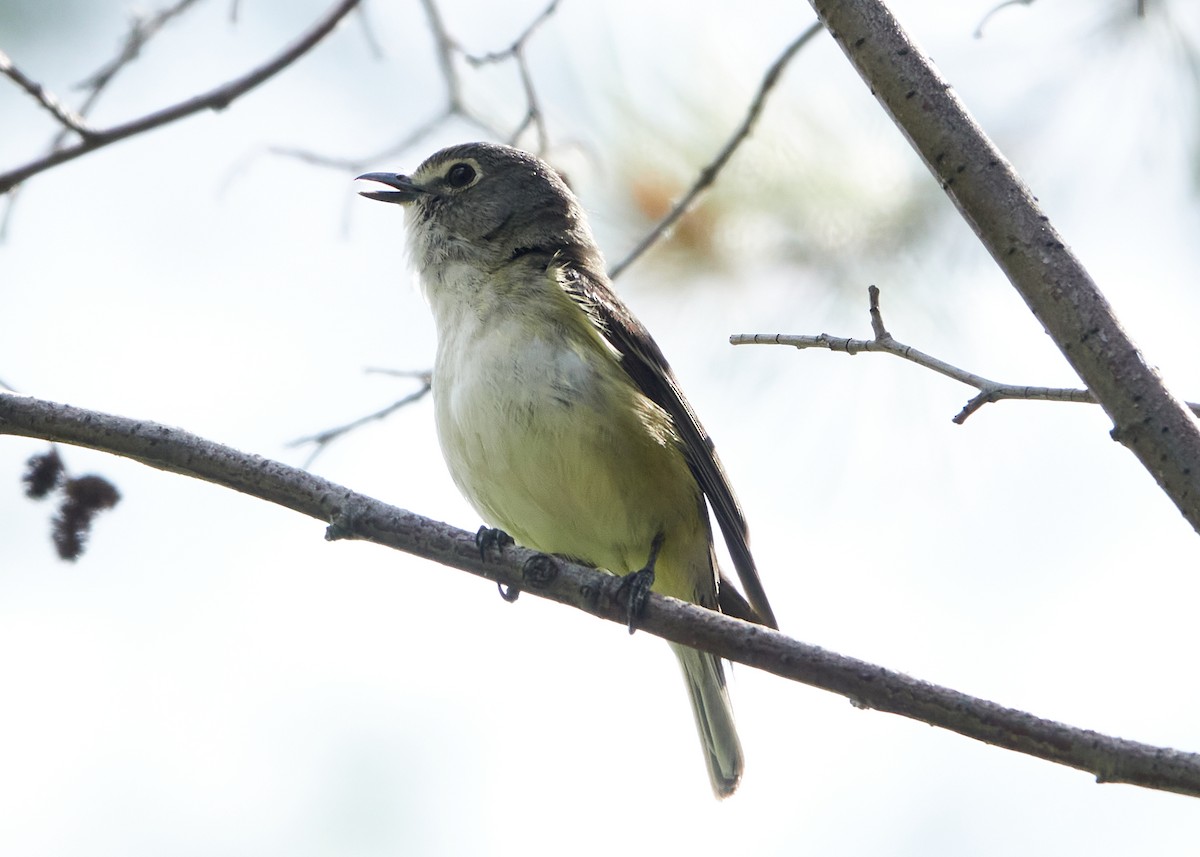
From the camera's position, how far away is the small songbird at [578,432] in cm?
456

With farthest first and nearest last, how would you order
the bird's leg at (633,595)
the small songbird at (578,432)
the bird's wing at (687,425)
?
the bird's wing at (687,425)
the small songbird at (578,432)
the bird's leg at (633,595)

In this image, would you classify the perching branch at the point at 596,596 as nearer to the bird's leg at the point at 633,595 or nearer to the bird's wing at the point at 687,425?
the bird's leg at the point at 633,595

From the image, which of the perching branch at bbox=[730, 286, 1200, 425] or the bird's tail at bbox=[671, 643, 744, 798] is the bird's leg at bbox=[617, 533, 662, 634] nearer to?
the perching branch at bbox=[730, 286, 1200, 425]

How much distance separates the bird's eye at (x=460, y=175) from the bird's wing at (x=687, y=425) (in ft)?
3.78

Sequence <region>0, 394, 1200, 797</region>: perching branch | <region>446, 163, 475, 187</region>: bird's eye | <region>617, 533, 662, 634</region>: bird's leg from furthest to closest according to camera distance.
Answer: <region>446, 163, 475, 187</region>: bird's eye < <region>617, 533, 662, 634</region>: bird's leg < <region>0, 394, 1200, 797</region>: perching branch

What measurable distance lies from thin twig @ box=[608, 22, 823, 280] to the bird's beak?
4.46 ft

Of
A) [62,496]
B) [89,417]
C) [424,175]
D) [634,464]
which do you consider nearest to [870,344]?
[634,464]

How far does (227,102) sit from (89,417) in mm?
1325

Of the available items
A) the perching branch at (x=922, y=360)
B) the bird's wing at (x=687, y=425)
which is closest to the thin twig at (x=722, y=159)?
the bird's wing at (x=687, y=425)

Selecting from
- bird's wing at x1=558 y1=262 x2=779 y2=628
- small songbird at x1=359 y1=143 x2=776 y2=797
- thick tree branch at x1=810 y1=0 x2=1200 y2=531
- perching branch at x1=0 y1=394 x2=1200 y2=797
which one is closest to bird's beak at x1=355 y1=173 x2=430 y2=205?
small songbird at x1=359 y1=143 x2=776 y2=797

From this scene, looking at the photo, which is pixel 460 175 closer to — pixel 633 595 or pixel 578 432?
pixel 578 432

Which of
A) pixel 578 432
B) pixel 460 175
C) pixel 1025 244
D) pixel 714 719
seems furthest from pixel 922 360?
pixel 460 175

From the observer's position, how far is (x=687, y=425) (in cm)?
501

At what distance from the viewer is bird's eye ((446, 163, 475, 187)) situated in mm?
6098
